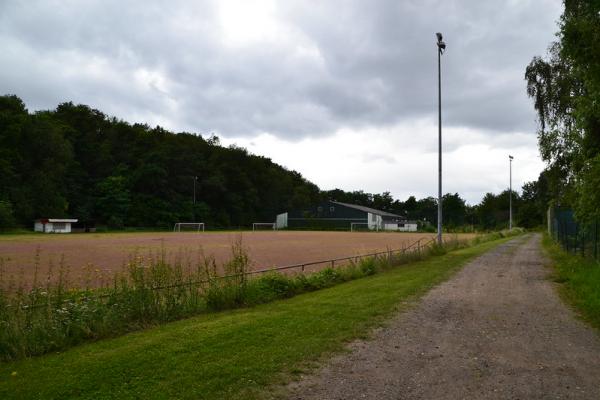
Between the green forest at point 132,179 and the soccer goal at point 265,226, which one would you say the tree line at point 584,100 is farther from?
the soccer goal at point 265,226

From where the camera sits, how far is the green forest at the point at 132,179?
75438mm

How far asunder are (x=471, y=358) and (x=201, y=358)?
341 cm

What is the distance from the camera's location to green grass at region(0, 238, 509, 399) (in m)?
5.06

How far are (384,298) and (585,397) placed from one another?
5.62 m

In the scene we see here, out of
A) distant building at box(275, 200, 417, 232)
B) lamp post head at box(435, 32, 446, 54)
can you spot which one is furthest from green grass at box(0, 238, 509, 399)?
distant building at box(275, 200, 417, 232)

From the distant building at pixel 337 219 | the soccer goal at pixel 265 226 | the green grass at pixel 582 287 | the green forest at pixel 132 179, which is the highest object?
the green forest at pixel 132 179

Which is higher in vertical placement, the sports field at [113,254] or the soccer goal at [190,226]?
the soccer goal at [190,226]

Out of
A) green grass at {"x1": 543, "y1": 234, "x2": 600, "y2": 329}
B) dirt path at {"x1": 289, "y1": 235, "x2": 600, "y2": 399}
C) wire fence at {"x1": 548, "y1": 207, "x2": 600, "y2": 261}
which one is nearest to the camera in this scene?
dirt path at {"x1": 289, "y1": 235, "x2": 600, "y2": 399}

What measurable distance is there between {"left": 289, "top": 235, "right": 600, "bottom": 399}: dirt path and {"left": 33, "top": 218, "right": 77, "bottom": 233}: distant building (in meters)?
74.1

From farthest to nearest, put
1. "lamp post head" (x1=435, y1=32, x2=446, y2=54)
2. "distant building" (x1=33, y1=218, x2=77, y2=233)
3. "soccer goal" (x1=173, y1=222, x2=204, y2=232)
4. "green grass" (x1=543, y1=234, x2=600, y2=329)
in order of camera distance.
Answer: "soccer goal" (x1=173, y1=222, x2=204, y2=232), "distant building" (x1=33, y1=218, x2=77, y2=233), "lamp post head" (x1=435, y1=32, x2=446, y2=54), "green grass" (x1=543, y1=234, x2=600, y2=329)

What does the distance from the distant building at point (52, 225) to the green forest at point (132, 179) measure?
102 inches

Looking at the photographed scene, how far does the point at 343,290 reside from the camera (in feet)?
39.4

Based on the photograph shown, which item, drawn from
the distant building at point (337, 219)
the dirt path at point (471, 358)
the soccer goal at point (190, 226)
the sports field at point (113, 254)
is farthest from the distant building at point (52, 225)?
the dirt path at point (471, 358)

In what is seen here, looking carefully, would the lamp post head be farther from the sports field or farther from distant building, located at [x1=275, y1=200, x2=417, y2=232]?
distant building, located at [x1=275, y1=200, x2=417, y2=232]
